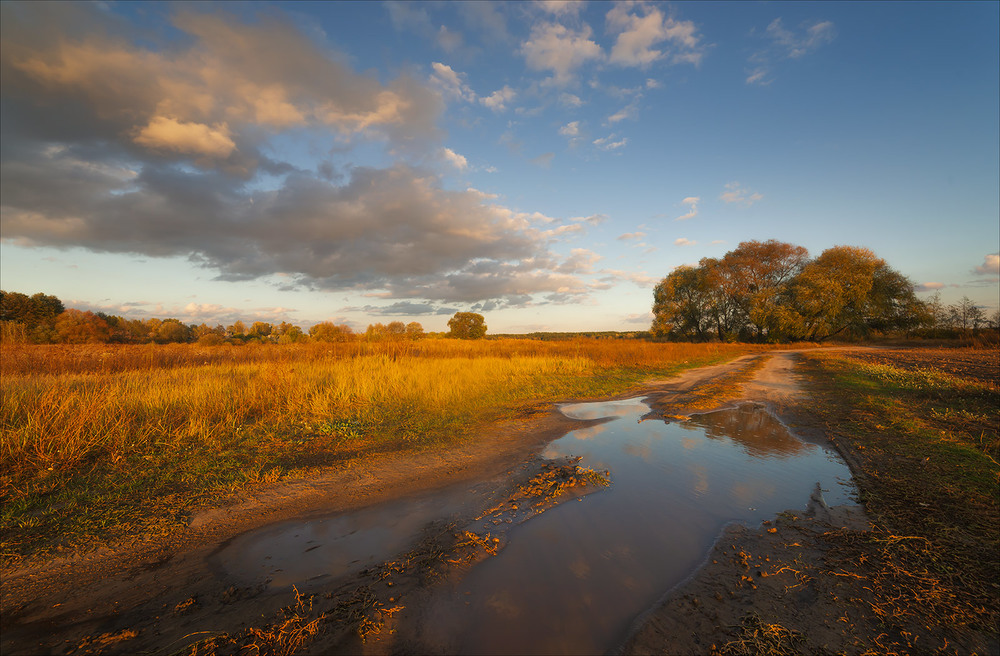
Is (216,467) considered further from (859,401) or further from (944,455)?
(859,401)

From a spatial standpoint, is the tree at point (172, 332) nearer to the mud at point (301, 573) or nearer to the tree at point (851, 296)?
the mud at point (301, 573)

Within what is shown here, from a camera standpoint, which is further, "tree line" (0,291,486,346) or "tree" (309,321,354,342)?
"tree" (309,321,354,342)

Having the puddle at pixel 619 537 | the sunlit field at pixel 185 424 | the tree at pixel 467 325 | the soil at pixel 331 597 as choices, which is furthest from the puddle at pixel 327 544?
the tree at pixel 467 325

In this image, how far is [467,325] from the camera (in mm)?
51438

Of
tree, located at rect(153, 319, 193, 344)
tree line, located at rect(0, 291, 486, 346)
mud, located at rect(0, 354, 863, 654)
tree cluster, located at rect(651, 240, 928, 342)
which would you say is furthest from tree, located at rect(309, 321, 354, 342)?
tree cluster, located at rect(651, 240, 928, 342)

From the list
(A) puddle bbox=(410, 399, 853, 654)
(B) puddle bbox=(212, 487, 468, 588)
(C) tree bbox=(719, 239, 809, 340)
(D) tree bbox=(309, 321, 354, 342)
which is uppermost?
(C) tree bbox=(719, 239, 809, 340)

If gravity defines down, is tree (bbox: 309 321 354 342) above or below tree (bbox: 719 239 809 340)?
below

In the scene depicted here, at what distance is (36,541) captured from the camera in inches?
138

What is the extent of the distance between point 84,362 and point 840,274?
187 ft

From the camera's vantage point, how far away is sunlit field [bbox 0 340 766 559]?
428 cm

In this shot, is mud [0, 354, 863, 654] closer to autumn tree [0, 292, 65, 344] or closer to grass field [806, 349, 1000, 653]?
grass field [806, 349, 1000, 653]

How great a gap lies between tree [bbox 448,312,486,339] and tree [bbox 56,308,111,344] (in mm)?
33965

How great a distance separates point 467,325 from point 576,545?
4825 centimetres

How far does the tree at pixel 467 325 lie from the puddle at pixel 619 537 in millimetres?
44187
